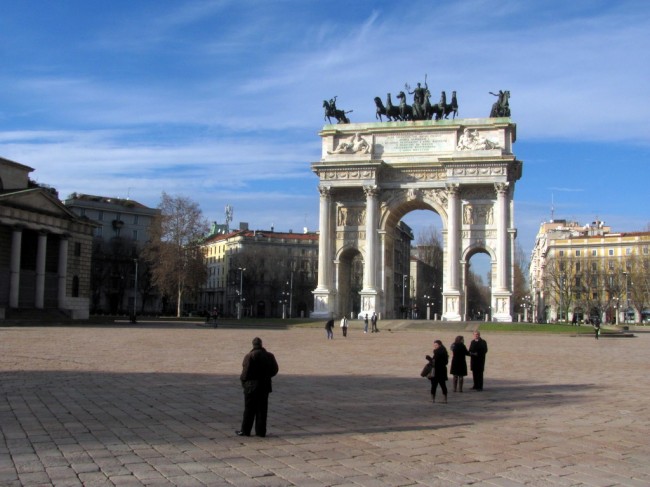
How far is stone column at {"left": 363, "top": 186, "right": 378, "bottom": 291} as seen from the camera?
65000mm

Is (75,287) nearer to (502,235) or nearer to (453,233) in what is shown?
(453,233)

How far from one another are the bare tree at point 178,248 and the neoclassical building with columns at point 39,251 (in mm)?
11368

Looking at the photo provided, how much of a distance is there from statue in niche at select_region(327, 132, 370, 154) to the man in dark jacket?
5579 cm

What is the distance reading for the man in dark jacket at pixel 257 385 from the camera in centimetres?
1076

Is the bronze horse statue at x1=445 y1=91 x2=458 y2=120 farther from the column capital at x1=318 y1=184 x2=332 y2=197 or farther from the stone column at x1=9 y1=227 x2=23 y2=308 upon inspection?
the stone column at x1=9 y1=227 x2=23 y2=308

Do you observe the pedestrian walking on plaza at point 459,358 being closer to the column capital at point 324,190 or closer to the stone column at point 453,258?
the stone column at point 453,258

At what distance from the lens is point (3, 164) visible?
190ft

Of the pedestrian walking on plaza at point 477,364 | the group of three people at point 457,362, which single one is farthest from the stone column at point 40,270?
the pedestrian walking on plaza at point 477,364

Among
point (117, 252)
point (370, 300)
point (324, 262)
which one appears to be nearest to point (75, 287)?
point (324, 262)

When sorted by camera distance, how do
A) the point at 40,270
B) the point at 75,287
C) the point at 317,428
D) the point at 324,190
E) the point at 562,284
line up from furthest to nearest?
the point at 562,284 < the point at 324,190 < the point at 75,287 < the point at 40,270 < the point at 317,428

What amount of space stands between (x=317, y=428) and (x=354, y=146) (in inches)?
2183

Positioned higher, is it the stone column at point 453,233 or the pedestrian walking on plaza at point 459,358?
the stone column at point 453,233

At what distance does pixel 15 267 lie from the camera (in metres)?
52.5

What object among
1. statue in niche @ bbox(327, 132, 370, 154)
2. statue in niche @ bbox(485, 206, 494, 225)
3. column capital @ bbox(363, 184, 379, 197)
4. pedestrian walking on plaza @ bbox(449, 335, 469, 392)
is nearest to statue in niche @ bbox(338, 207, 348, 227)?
column capital @ bbox(363, 184, 379, 197)
